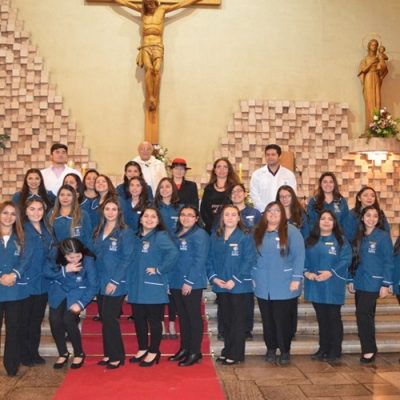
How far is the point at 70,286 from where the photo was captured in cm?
411

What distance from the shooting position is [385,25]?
9.09m

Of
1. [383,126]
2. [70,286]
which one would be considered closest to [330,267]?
[70,286]

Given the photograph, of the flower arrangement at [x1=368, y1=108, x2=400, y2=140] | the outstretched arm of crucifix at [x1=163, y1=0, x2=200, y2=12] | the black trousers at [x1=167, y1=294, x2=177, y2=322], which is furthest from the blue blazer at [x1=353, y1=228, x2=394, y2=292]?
the outstretched arm of crucifix at [x1=163, y1=0, x2=200, y2=12]

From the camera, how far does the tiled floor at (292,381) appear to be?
3639 millimetres

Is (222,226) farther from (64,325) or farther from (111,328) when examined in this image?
→ (64,325)

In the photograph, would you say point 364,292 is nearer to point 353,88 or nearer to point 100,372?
point 100,372

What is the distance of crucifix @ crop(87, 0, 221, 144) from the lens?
8.36 m

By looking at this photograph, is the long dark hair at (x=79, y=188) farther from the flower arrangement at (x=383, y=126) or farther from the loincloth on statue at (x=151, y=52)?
the flower arrangement at (x=383, y=126)

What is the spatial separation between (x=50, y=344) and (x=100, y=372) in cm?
75

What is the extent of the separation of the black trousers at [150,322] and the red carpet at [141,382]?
0.17 metres

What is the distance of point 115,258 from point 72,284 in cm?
37

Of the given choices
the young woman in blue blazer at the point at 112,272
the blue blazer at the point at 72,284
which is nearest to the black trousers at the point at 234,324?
the young woman in blue blazer at the point at 112,272

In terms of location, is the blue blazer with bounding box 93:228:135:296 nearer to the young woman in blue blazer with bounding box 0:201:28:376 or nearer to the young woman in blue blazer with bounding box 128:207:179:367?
the young woman in blue blazer with bounding box 128:207:179:367

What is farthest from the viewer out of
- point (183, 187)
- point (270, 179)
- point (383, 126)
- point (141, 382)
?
point (383, 126)
